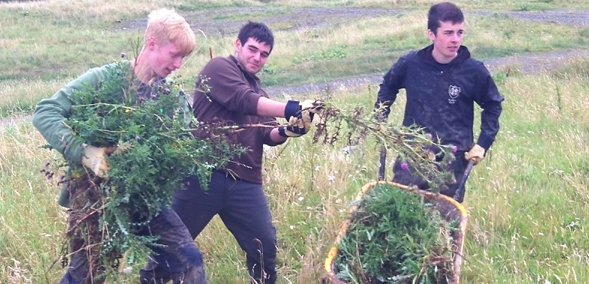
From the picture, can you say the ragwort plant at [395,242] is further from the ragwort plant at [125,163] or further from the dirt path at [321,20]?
the dirt path at [321,20]

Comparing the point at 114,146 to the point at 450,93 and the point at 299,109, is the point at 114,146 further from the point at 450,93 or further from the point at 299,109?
the point at 450,93

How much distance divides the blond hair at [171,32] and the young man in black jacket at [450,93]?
148cm

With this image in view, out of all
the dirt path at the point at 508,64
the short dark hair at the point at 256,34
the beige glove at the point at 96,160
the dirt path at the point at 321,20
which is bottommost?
the dirt path at the point at 321,20

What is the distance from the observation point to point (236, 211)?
390cm

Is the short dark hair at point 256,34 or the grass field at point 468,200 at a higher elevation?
the short dark hair at point 256,34

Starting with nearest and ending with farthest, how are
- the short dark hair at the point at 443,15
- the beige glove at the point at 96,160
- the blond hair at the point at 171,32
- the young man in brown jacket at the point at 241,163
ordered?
the beige glove at the point at 96,160
the blond hair at the point at 171,32
the young man in brown jacket at the point at 241,163
the short dark hair at the point at 443,15

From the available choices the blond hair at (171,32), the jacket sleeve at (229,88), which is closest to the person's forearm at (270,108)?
the jacket sleeve at (229,88)

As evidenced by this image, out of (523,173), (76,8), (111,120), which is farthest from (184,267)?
(76,8)

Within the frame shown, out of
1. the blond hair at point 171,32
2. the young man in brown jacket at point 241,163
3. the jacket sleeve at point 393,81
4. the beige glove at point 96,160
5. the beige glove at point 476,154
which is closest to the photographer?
the beige glove at point 96,160

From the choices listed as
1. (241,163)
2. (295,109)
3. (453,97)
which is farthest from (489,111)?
(241,163)

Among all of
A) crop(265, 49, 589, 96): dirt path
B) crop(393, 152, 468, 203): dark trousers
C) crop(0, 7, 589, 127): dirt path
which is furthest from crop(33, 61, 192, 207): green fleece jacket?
crop(0, 7, 589, 127): dirt path

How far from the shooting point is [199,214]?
12.6 ft

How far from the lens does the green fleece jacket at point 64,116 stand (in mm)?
2959

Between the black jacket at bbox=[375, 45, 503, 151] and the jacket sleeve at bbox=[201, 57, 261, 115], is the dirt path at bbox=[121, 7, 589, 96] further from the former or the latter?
the jacket sleeve at bbox=[201, 57, 261, 115]
